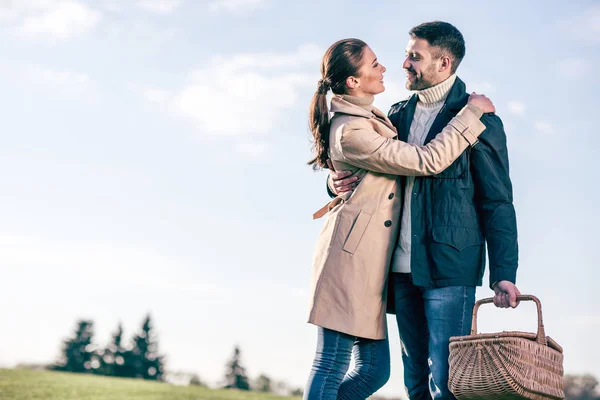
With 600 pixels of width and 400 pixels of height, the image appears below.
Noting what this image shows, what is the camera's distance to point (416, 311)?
366 cm

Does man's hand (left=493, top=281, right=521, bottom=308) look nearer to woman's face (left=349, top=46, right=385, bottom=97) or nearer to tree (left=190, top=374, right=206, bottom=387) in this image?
woman's face (left=349, top=46, right=385, bottom=97)

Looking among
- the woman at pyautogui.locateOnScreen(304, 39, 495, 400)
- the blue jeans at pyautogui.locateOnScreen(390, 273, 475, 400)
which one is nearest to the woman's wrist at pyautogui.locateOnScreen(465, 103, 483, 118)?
the woman at pyautogui.locateOnScreen(304, 39, 495, 400)

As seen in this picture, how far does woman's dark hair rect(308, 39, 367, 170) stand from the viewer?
150 inches

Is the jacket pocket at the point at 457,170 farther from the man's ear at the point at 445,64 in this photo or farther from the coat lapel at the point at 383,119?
the man's ear at the point at 445,64

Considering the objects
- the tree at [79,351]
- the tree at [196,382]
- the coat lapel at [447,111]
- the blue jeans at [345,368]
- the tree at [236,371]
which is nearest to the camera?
the blue jeans at [345,368]

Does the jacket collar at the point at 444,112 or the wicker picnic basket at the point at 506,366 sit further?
the jacket collar at the point at 444,112

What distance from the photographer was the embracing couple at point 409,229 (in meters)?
3.50

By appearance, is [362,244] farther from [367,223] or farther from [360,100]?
[360,100]

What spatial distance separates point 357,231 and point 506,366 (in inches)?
36.2

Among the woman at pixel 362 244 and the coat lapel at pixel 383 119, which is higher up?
the coat lapel at pixel 383 119

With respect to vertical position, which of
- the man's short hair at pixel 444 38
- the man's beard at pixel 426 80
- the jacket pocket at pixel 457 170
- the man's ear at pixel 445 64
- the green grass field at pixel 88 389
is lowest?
the green grass field at pixel 88 389

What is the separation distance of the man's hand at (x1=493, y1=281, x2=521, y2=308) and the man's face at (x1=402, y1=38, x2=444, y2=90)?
107cm

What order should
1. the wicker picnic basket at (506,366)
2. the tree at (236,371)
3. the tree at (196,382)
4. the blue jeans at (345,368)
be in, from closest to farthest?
the wicker picnic basket at (506,366)
the blue jeans at (345,368)
the tree at (196,382)
the tree at (236,371)

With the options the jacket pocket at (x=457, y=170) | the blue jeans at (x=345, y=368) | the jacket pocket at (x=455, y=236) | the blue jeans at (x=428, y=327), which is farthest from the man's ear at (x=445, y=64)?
the blue jeans at (x=345, y=368)
